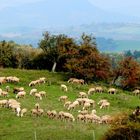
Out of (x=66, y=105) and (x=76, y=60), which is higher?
(x=76, y=60)

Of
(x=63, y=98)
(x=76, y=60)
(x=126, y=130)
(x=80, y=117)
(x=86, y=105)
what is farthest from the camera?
(x=76, y=60)

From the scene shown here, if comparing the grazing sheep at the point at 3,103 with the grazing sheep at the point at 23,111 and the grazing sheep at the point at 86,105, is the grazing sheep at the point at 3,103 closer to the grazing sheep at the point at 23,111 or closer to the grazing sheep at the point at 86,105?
the grazing sheep at the point at 23,111

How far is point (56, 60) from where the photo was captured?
303ft

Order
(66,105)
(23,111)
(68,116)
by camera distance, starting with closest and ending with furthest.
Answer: (68,116)
(23,111)
(66,105)

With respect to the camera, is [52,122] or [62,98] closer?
[52,122]

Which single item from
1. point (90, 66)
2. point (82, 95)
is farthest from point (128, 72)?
point (82, 95)

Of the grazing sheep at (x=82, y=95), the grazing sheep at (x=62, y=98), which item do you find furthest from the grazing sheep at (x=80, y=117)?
the grazing sheep at (x=82, y=95)

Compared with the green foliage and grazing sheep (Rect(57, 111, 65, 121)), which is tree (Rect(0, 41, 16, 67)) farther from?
the green foliage

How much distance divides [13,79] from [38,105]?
16.0 meters

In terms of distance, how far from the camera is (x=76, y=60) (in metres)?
78.5

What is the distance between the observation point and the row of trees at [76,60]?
250ft

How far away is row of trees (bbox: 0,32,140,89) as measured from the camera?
76125mm

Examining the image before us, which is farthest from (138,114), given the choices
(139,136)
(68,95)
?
(68,95)

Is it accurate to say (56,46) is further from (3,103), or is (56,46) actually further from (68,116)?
(68,116)
